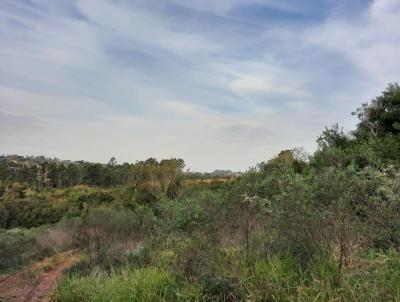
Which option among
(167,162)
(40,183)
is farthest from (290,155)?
(40,183)

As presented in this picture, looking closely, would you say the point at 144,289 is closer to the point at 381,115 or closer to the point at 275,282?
the point at 275,282

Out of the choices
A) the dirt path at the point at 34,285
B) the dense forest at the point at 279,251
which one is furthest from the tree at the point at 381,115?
the dirt path at the point at 34,285

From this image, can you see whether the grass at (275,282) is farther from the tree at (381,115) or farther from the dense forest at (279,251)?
the tree at (381,115)

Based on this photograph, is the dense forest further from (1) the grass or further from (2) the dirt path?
(2) the dirt path

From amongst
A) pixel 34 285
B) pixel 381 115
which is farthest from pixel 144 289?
pixel 381 115

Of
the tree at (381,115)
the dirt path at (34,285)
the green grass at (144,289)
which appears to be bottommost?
the dirt path at (34,285)

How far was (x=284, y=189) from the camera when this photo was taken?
10.7m

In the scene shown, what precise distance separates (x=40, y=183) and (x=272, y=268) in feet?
274

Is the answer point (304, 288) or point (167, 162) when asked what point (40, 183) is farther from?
point (304, 288)

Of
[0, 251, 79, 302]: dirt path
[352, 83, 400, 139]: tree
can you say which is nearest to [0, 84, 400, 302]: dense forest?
[0, 251, 79, 302]: dirt path

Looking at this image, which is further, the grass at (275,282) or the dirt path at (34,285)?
the dirt path at (34,285)

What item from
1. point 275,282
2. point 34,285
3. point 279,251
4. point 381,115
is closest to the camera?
point 275,282

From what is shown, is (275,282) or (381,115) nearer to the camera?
(275,282)

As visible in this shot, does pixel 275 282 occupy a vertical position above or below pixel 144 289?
above
